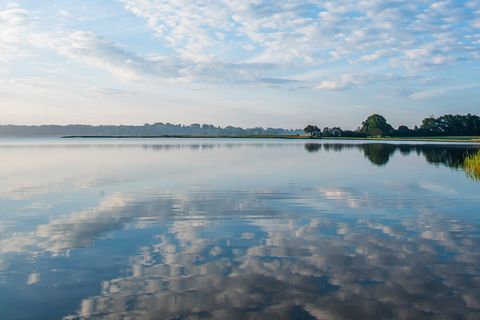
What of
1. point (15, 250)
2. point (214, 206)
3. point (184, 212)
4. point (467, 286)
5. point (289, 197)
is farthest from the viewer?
point (289, 197)

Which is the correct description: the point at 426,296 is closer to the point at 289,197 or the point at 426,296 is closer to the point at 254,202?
the point at 254,202

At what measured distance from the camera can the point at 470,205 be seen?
79.5 feet

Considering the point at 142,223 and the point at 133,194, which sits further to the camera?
the point at 133,194

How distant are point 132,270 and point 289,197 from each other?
636 inches

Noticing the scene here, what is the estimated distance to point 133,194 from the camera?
2834 cm

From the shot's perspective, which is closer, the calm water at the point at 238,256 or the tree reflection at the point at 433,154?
the calm water at the point at 238,256

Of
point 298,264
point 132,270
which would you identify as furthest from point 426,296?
point 132,270

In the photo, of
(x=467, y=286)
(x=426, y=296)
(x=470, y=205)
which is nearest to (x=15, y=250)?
(x=426, y=296)

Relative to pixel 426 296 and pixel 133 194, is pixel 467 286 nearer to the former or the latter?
pixel 426 296

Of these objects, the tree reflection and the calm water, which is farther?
the tree reflection

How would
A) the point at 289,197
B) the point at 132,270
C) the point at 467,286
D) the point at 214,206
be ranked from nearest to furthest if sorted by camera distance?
the point at 467,286
the point at 132,270
the point at 214,206
the point at 289,197

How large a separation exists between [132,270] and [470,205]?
65.0 feet

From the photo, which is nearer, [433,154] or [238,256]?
[238,256]

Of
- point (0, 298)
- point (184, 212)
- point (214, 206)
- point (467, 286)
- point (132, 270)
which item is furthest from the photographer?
point (214, 206)
